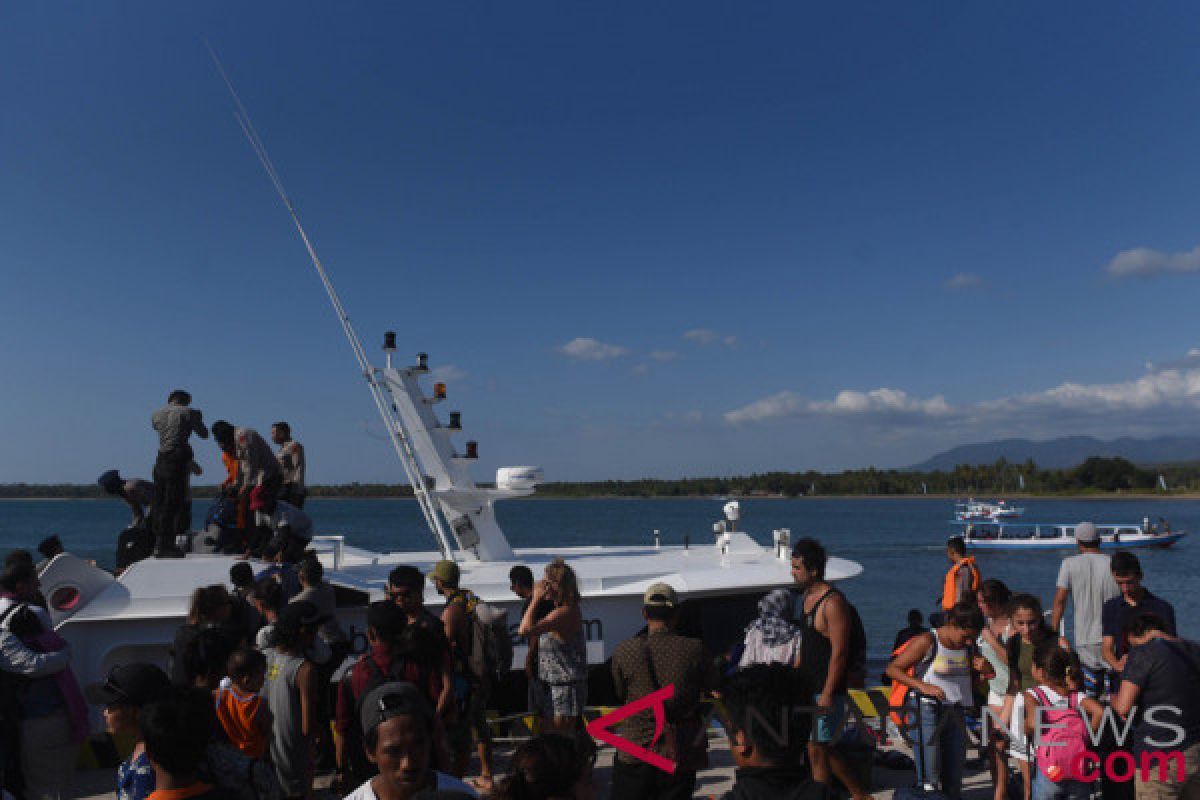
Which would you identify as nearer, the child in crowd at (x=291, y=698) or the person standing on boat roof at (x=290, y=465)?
the child in crowd at (x=291, y=698)

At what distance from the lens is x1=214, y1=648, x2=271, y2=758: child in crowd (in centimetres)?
386

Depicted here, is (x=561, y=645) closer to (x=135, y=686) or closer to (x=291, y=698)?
(x=291, y=698)

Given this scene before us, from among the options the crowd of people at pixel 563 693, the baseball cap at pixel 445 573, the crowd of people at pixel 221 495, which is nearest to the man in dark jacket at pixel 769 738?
the crowd of people at pixel 563 693

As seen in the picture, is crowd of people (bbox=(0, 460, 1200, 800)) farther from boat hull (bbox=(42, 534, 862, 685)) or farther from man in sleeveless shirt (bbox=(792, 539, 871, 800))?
boat hull (bbox=(42, 534, 862, 685))

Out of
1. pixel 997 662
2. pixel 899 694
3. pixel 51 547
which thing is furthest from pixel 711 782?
pixel 51 547

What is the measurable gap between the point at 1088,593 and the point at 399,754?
5724 mm

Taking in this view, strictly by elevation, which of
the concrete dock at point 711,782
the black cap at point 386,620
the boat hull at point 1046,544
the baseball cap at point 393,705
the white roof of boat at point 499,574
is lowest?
the boat hull at point 1046,544

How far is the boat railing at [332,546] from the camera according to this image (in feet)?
31.6

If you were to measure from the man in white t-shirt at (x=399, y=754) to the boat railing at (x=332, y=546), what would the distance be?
6915 mm

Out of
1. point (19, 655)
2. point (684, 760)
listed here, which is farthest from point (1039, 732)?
point (19, 655)

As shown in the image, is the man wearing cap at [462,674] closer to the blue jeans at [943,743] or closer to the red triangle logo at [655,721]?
the red triangle logo at [655,721]

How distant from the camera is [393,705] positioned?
2875 millimetres

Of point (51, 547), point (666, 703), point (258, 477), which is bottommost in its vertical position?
point (666, 703)

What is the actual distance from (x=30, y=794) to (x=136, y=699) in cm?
246
